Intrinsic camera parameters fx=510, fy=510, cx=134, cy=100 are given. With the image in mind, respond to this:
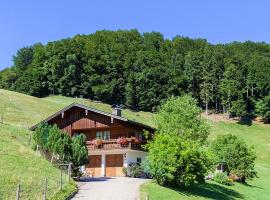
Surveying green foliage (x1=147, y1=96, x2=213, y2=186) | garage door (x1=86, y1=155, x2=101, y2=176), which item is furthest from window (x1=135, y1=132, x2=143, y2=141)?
green foliage (x1=147, y1=96, x2=213, y2=186)

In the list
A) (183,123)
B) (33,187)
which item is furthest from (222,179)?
(33,187)

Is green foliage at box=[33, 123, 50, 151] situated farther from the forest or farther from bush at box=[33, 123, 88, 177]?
the forest

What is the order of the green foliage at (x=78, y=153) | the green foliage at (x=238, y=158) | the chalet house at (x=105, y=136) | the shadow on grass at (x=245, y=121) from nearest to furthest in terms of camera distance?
the green foliage at (x=78, y=153), the green foliage at (x=238, y=158), the chalet house at (x=105, y=136), the shadow on grass at (x=245, y=121)

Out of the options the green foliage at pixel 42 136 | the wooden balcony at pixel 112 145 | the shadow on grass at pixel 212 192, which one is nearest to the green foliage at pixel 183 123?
the wooden balcony at pixel 112 145

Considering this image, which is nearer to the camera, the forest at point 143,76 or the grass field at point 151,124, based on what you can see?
the grass field at point 151,124

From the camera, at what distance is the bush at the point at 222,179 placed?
4853 cm

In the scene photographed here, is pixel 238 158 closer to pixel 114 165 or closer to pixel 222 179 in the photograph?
pixel 222 179

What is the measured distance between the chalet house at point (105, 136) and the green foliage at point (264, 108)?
195ft

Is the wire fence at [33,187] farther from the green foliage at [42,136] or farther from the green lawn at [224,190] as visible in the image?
the green foliage at [42,136]

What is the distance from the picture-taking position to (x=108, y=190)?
121ft

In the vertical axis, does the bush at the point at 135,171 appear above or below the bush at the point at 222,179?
above

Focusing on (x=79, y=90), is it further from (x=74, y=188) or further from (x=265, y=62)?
(x=74, y=188)

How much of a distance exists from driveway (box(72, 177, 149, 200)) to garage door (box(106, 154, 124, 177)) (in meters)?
9.61

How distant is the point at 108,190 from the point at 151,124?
58902mm
